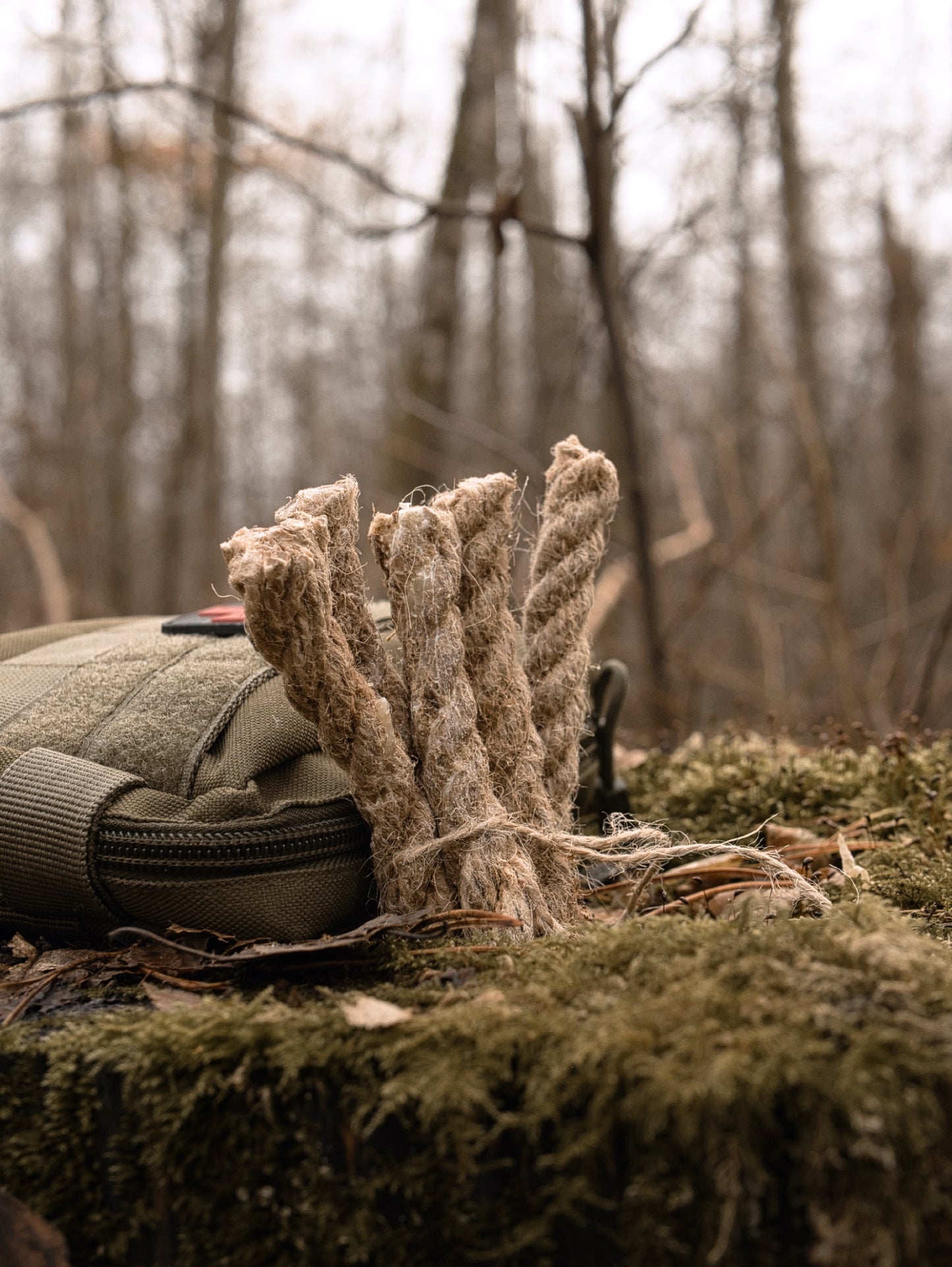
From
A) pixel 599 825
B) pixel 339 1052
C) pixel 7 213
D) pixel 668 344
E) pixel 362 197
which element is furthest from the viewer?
pixel 7 213

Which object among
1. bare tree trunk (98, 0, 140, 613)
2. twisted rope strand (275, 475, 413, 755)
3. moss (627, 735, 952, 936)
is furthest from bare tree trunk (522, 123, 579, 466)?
twisted rope strand (275, 475, 413, 755)

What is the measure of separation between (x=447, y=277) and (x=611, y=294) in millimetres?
2168

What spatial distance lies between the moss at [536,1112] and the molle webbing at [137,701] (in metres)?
0.34

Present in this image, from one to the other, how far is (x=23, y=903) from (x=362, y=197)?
10.7 m

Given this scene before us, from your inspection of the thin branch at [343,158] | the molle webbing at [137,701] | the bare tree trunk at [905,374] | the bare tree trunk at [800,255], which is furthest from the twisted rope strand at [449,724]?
the bare tree trunk at [905,374]

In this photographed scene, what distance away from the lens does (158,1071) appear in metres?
0.94

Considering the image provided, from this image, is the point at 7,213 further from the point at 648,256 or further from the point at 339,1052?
the point at 339,1052

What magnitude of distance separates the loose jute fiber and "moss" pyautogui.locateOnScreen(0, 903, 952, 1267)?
22 cm

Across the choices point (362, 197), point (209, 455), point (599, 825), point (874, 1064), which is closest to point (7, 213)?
point (362, 197)

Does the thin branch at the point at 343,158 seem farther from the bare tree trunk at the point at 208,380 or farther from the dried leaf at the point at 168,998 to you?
the bare tree trunk at the point at 208,380

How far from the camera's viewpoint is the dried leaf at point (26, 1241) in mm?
959

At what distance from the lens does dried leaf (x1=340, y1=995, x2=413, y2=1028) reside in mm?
949

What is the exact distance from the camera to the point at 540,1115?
32.7 inches

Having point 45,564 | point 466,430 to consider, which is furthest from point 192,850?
point 45,564
